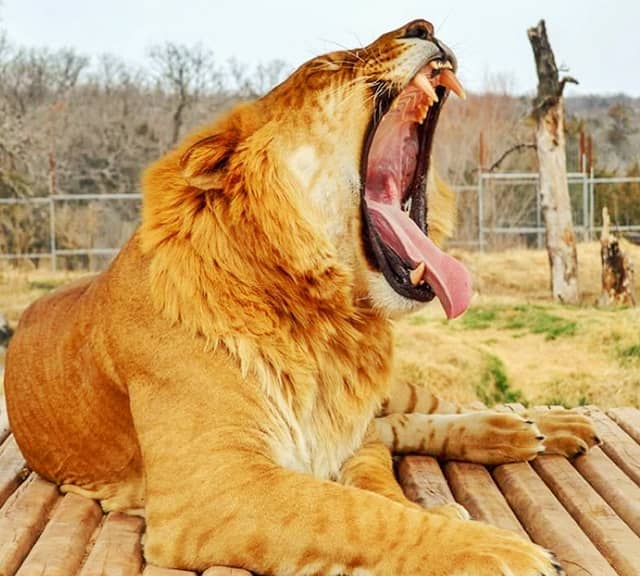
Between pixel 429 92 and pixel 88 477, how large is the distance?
127 centimetres

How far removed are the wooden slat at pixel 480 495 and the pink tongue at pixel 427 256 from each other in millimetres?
523

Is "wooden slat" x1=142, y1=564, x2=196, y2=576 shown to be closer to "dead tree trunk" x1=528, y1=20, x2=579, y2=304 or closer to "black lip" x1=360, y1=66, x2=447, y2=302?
"black lip" x1=360, y1=66, x2=447, y2=302

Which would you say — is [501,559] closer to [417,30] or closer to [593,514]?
[593,514]

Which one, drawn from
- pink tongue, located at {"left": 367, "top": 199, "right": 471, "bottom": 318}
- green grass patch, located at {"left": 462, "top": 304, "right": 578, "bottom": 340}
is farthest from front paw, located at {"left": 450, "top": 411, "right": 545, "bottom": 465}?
green grass patch, located at {"left": 462, "top": 304, "right": 578, "bottom": 340}

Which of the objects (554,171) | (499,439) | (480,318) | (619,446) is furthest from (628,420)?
(554,171)

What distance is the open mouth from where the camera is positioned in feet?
8.43

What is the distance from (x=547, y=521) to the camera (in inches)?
104

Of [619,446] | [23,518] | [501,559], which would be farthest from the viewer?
[619,446]

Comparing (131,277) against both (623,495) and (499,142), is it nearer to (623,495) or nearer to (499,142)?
(623,495)

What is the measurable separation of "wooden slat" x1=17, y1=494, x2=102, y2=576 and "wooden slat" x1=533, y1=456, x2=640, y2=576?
117cm

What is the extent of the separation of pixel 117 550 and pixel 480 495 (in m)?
0.96

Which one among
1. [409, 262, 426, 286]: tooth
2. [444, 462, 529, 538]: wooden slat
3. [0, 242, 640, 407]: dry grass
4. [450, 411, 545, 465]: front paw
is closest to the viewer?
[409, 262, 426, 286]: tooth

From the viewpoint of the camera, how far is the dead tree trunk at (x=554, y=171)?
1339 cm

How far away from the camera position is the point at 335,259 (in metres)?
2.49
